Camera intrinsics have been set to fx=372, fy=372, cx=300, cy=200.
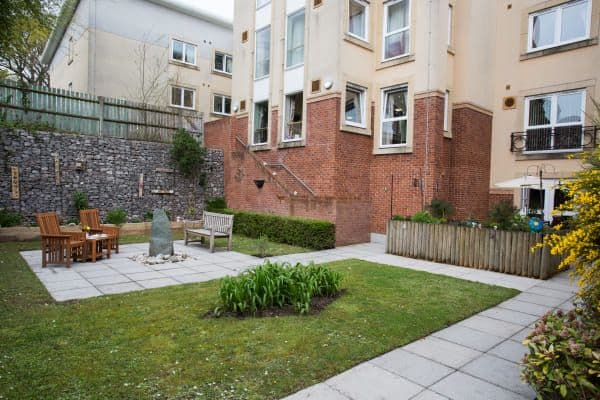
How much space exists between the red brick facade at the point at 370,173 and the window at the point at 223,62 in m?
11.4

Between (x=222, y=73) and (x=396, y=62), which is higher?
(x=222, y=73)

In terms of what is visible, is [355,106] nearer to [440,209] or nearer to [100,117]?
[440,209]

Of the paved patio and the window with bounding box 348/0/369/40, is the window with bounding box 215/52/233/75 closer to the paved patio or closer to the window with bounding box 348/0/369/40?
the window with bounding box 348/0/369/40

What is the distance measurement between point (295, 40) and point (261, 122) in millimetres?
3706

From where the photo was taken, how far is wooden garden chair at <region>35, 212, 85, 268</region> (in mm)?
→ 7676

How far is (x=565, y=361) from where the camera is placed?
8.97ft

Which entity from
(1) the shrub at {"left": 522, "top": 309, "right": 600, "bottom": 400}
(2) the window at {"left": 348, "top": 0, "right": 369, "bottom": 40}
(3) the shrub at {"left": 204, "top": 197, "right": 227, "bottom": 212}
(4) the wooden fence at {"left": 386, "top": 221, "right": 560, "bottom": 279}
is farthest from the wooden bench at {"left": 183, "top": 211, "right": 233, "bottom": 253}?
(2) the window at {"left": 348, "top": 0, "right": 369, "bottom": 40}

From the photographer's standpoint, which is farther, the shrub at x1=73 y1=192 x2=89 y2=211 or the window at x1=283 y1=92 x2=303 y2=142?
the window at x1=283 y1=92 x2=303 y2=142

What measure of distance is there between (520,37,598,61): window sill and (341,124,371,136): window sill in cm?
633

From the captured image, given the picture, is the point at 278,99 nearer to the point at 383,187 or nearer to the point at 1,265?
the point at 383,187

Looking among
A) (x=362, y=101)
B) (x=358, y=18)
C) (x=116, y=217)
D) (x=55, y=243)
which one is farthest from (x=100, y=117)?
(x=358, y=18)

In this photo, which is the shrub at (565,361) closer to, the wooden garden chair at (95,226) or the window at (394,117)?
the wooden garden chair at (95,226)

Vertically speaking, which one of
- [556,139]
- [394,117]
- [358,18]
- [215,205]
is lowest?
[215,205]

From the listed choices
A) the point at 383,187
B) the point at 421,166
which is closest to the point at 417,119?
the point at 421,166
